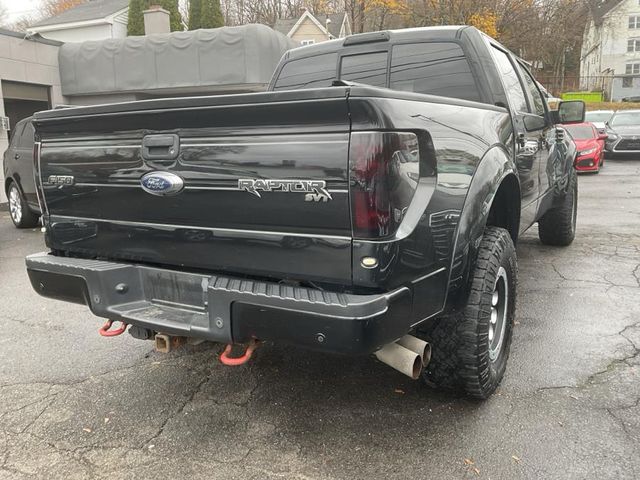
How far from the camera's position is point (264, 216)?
2.30 metres

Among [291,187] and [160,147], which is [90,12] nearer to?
[160,147]

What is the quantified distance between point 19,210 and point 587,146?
12976 mm

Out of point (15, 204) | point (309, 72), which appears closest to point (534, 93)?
point (309, 72)

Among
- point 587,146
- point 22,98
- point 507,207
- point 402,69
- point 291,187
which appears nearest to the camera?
point 291,187

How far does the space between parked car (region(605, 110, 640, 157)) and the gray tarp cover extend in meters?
10.6

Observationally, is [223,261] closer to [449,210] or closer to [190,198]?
[190,198]

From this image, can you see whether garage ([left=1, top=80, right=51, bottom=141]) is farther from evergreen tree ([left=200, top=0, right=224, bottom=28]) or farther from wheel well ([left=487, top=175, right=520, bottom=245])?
wheel well ([left=487, top=175, right=520, bottom=245])

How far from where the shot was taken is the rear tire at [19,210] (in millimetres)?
8922

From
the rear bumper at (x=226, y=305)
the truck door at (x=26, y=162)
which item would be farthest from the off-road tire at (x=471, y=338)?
the truck door at (x=26, y=162)

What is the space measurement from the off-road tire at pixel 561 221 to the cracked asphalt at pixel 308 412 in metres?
1.91

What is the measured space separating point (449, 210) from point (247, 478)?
148 cm

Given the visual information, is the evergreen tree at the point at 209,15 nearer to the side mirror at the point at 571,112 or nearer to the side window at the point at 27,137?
→ the side window at the point at 27,137

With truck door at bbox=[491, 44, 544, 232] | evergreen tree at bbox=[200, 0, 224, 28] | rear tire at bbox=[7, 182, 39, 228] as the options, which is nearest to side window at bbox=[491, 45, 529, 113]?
truck door at bbox=[491, 44, 544, 232]

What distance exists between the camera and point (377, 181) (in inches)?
81.3
